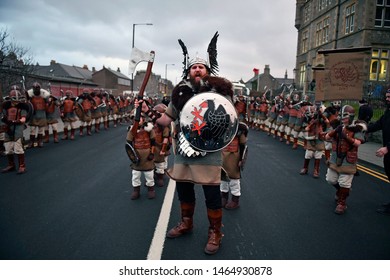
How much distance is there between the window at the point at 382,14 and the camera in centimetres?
2162

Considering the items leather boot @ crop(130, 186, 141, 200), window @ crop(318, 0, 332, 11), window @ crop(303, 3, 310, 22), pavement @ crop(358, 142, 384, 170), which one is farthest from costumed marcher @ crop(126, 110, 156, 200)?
window @ crop(303, 3, 310, 22)

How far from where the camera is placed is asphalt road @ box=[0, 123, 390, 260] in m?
3.04

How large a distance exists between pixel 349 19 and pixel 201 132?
28037 millimetres

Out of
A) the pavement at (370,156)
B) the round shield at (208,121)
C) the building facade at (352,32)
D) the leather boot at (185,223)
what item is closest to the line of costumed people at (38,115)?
the leather boot at (185,223)

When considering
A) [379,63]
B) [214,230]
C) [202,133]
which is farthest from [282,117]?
[379,63]

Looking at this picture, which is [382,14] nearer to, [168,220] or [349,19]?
[349,19]

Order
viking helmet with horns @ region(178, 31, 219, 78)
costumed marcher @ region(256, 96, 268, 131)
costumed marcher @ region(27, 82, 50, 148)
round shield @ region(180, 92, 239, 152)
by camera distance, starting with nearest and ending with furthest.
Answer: round shield @ region(180, 92, 239, 152) → viking helmet with horns @ region(178, 31, 219, 78) → costumed marcher @ region(27, 82, 50, 148) → costumed marcher @ region(256, 96, 268, 131)

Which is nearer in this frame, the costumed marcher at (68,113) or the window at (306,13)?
the costumed marcher at (68,113)

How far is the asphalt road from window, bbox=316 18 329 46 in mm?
27438

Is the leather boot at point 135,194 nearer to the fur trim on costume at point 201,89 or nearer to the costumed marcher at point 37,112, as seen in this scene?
the fur trim on costume at point 201,89

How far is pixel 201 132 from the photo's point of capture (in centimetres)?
285

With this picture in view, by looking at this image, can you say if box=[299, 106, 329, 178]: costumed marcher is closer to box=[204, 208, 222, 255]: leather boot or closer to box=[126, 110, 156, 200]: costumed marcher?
box=[126, 110, 156, 200]: costumed marcher

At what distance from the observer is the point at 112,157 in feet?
26.7

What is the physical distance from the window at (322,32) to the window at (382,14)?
699 centimetres
